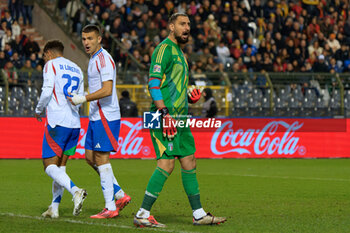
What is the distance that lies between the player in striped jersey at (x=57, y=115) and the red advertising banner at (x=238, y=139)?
416 inches

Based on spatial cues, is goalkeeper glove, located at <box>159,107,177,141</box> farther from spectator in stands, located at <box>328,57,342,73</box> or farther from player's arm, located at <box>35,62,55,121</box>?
spectator in stands, located at <box>328,57,342,73</box>

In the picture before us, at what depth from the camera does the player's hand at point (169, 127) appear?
738 cm

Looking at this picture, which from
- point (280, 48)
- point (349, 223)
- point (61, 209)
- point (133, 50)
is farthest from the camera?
point (280, 48)

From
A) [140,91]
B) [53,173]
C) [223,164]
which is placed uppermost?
[53,173]

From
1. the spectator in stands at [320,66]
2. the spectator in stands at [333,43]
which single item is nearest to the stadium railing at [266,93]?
the spectator in stands at [320,66]

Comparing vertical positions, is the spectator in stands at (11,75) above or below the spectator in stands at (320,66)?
above

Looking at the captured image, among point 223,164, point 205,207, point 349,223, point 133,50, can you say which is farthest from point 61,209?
point 133,50

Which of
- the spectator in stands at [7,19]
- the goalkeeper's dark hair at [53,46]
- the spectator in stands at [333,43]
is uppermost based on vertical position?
the goalkeeper's dark hair at [53,46]

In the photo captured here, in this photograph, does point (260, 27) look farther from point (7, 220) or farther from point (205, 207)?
point (7, 220)

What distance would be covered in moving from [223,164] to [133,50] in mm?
7463

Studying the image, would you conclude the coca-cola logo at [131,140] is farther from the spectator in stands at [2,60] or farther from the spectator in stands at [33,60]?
the spectator in stands at [2,60]

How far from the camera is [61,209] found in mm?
9266

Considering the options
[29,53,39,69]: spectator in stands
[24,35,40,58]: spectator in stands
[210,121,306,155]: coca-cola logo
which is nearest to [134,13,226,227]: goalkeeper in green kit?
[210,121,306,155]: coca-cola logo

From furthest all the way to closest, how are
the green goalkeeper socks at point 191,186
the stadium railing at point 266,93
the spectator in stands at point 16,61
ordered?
the spectator in stands at point 16,61, the stadium railing at point 266,93, the green goalkeeper socks at point 191,186
